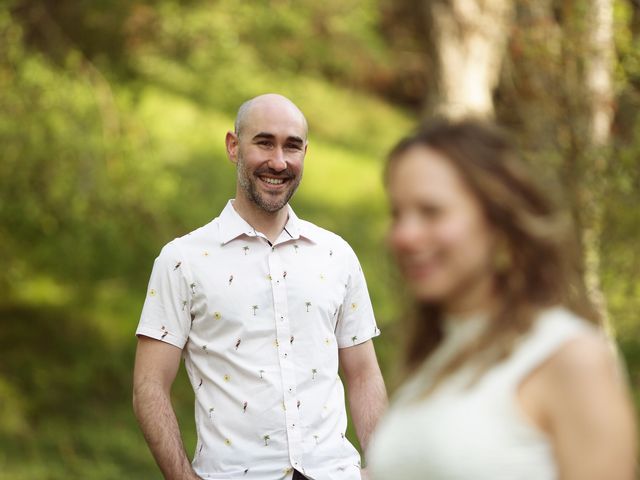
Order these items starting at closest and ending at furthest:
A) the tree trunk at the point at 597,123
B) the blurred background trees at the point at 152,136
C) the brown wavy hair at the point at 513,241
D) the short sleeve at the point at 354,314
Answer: the brown wavy hair at the point at 513,241
the short sleeve at the point at 354,314
the tree trunk at the point at 597,123
the blurred background trees at the point at 152,136

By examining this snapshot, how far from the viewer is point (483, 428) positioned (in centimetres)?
169

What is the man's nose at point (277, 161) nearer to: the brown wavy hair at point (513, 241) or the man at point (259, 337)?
the man at point (259, 337)

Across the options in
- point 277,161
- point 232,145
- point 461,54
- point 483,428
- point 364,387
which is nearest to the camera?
point 483,428

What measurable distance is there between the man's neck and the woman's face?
1642 mm

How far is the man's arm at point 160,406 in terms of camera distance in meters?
3.20

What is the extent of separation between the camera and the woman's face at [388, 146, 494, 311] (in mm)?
1740

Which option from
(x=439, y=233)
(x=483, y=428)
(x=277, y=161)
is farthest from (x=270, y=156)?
(x=483, y=428)

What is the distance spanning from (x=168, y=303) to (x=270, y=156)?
21.1 inches

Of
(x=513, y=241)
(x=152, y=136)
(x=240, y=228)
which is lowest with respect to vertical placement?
(x=513, y=241)

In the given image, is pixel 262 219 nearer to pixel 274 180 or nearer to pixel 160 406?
pixel 274 180

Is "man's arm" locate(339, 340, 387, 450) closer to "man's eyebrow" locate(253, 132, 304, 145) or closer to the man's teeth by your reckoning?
the man's teeth

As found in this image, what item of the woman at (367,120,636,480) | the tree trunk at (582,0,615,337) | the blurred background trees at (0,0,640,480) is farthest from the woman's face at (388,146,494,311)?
the tree trunk at (582,0,615,337)

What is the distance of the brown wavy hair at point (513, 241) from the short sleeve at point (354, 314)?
1.70m

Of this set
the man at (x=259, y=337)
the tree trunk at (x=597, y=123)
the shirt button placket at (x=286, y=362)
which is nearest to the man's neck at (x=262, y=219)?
the man at (x=259, y=337)
